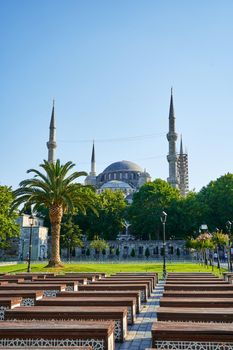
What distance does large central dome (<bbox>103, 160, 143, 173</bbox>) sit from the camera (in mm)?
118588

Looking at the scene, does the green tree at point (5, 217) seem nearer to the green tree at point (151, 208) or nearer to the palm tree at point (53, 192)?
the palm tree at point (53, 192)

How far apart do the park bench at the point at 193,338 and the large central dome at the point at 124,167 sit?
112146mm

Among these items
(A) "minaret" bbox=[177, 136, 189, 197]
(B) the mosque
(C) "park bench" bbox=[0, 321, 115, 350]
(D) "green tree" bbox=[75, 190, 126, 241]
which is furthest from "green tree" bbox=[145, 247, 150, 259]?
(C) "park bench" bbox=[0, 321, 115, 350]

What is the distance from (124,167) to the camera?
11875cm

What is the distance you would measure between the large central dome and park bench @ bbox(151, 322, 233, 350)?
11215 centimetres

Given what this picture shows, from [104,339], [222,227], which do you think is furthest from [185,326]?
[222,227]

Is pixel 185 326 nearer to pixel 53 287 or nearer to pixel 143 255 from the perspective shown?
pixel 53 287

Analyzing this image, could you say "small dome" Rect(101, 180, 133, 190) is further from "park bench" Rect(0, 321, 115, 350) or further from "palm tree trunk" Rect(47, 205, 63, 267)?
"park bench" Rect(0, 321, 115, 350)

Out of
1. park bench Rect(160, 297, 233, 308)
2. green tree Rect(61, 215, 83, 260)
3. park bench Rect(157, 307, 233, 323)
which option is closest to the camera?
park bench Rect(157, 307, 233, 323)

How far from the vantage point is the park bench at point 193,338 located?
572 cm

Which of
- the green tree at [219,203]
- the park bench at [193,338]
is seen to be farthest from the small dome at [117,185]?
the park bench at [193,338]

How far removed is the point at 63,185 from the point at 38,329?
28.7 meters

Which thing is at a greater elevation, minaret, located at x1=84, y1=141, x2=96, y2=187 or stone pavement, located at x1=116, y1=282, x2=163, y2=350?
minaret, located at x1=84, y1=141, x2=96, y2=187

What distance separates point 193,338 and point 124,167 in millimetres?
113084
